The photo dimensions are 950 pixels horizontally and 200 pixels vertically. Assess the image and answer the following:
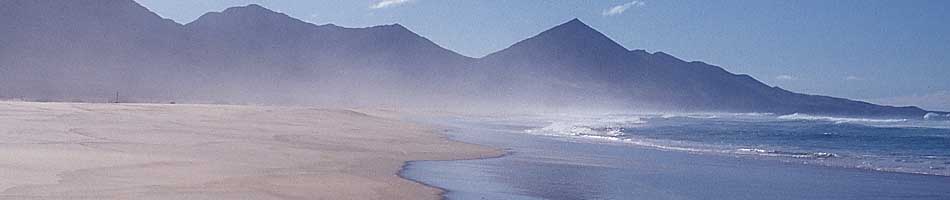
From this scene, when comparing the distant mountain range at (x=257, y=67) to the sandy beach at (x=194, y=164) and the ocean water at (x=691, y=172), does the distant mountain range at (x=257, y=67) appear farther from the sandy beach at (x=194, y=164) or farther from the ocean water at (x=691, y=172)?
the ocean water at (x=691, y=172)

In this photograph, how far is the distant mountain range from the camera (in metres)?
105

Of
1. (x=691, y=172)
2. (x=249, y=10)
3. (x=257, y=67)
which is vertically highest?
(x=249, y=10)

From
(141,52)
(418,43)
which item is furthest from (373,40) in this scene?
(141,52)

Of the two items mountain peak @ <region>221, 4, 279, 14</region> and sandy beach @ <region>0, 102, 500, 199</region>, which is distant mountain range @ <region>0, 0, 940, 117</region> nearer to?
mountain peak @ <region>221, 4, 279, 14</region>

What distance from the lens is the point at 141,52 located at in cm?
12138

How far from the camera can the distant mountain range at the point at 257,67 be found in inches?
4146

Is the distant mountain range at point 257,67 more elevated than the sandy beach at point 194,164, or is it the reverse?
the distant mountain range at point 257,67

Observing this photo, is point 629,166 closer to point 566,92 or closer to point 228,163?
point 228,163

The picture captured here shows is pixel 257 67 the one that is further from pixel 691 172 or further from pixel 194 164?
pixel 194 164

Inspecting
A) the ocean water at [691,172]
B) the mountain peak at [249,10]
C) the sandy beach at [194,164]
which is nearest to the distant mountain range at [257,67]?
the mountain peak at [249,10]

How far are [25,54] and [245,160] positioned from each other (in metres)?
101

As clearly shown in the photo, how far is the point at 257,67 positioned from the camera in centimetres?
14862

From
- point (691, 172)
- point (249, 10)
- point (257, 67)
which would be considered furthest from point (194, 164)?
point (249, 10)

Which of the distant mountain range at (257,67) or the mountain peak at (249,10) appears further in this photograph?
the mountain peak at (249,10)
